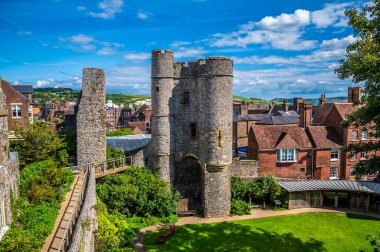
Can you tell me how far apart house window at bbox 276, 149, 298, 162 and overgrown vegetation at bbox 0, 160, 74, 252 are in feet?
70.8

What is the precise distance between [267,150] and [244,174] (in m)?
3.88

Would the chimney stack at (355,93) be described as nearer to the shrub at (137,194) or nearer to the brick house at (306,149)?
the brick house at (306,149)

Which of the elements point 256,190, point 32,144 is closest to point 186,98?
point 256,190

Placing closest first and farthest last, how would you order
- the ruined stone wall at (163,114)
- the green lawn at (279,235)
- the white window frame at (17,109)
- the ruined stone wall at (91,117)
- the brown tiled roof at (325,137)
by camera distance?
1. the green lawn at (279,235)
2. the ruined stone wall at (91,117)
3. the ruined stone wall at (163,114)
4. the white window frame at (17,109)
5. the brown tiled roof at (325,137)

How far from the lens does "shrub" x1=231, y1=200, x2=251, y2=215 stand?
28203 millimetres

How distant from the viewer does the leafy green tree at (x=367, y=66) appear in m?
13.3

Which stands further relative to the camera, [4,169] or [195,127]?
[195,127]

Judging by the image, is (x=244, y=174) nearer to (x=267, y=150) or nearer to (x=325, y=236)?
(x=267, y=150)

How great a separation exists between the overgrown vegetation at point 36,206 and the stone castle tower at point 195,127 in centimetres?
1096

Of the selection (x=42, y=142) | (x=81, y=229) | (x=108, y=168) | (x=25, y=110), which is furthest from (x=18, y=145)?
(x=81, y=229)

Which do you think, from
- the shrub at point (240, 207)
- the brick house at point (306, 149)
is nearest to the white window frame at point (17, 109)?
the shrub at point (240, 207)

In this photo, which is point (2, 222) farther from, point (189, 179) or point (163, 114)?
point (189, 179)

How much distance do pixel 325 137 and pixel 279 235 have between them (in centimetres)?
1572

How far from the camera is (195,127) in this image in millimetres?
29062
